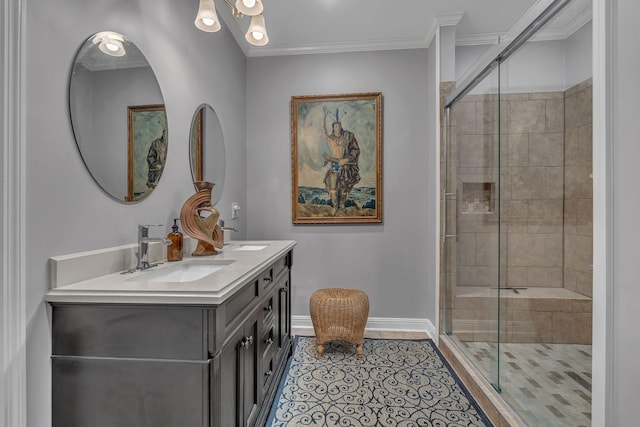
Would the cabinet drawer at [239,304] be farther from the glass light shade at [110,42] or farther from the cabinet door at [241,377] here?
the glass light shade at [110,42]

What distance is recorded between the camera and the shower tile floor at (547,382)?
120 cm

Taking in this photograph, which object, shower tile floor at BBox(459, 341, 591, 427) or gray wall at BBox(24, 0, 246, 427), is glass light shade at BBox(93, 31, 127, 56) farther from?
shower tile floor at BBox(459, 341, 591, 427)

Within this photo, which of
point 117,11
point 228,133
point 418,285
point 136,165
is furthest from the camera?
point 418,285

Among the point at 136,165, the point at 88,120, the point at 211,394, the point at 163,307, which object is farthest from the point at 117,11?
the point at 211,394

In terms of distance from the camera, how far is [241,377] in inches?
50.8

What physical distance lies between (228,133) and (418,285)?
7.20 feet

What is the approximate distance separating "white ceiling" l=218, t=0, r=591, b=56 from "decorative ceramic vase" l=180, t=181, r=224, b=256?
133 centimetres

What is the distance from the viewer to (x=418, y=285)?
9.83ft

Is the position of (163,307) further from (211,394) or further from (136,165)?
(136,165)

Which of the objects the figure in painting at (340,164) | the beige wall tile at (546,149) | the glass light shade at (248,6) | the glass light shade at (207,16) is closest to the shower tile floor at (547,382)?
the beige wall tile at (546,149)

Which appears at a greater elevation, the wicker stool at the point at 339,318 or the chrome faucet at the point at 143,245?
the chrome faucet at the point at 143,245

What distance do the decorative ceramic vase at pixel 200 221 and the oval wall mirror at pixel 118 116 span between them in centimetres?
21

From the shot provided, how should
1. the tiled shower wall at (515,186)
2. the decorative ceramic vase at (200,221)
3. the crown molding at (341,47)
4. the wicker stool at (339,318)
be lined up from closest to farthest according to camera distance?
the tiled shower wall at (515,186)
the decorative ceramic vase at (200,221)
the wicker stool at (339,318)
the crown molding at (341,47)
